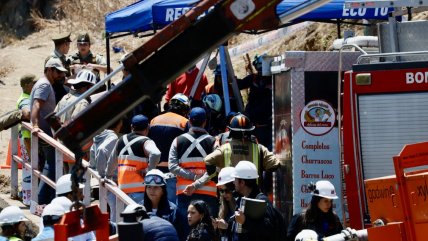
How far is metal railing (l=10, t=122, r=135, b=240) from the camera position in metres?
12.2

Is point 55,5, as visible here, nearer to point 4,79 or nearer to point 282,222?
point 4,79

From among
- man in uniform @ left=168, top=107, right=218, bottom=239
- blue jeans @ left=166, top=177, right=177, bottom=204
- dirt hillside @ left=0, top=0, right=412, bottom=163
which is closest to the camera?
man in uniform @ left=168, top=107, right=218, bottom=239

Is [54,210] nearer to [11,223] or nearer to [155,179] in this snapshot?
[11,223]

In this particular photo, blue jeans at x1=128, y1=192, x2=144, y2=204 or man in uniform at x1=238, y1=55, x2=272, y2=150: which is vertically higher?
man in uniform at x1=238, y1=55, x2=272, y2=150

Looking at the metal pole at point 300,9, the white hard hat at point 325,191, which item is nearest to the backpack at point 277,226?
the white hard hat at point 325,191

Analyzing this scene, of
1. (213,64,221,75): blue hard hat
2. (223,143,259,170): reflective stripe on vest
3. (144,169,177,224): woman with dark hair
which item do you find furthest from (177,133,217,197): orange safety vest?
(213,64,221,75): blue hard hat

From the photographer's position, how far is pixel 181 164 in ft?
42.2

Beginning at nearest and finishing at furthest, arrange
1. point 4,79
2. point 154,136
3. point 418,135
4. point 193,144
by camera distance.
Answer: point 418,135 → point 193,144 → point 154,136 → point 4,79

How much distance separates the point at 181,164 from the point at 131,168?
543mm

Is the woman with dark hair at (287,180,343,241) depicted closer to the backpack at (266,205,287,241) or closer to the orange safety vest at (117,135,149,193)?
the backpack at (266,205,287,241)

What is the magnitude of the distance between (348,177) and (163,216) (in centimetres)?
180

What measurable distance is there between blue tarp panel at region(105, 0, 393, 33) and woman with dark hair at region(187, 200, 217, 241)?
14.6ft

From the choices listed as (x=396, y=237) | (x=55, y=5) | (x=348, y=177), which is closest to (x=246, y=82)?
(x=348, y=177)

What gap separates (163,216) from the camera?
1124cm
